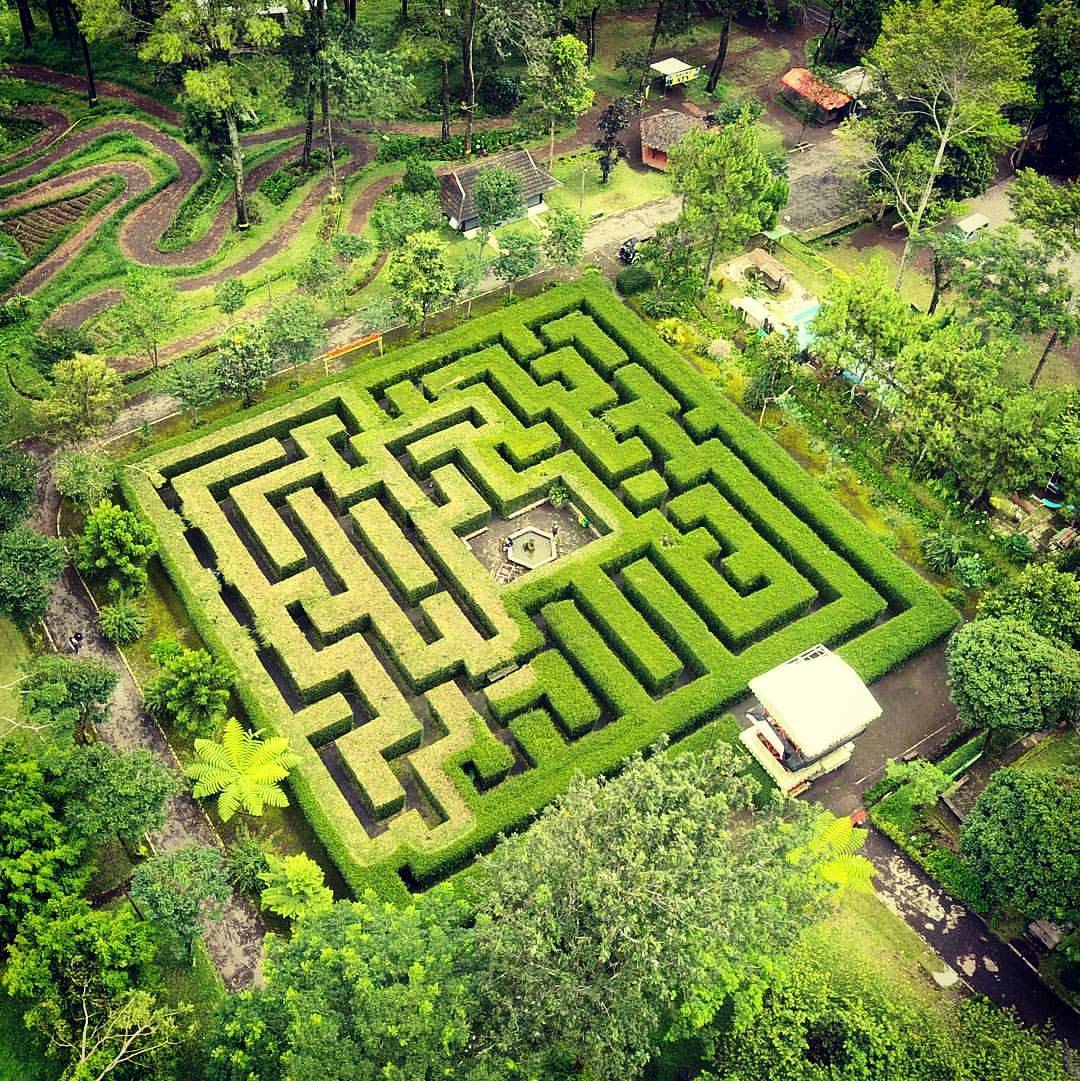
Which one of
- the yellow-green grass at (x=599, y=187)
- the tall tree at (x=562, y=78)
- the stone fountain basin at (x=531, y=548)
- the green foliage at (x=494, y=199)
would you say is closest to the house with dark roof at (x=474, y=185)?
the yellow-green grass at (x=599, y=187)

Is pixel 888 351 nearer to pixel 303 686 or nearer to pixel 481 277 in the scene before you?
pixel 481 277

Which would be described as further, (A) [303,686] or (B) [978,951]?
(A) [303,686]

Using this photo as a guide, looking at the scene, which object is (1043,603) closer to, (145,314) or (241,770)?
(241,770)

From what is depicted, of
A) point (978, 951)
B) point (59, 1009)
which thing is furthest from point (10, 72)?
point (978, 951)

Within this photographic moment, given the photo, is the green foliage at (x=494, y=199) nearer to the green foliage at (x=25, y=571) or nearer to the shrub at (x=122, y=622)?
the shrub at (x=122, y=622)

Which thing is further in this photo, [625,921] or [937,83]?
[937,83]

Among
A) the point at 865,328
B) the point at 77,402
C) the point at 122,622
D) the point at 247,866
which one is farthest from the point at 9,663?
the point at 865,328
